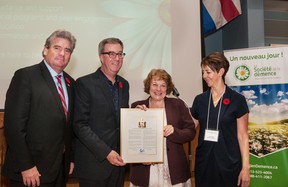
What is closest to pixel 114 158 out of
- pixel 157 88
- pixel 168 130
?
pixel 168 130

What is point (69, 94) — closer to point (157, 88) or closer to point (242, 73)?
point (157, 88)

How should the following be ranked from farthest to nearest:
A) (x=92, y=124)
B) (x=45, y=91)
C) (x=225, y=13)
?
(x=225, y=13) < (x=92, y=124) < (x=45, y=91)

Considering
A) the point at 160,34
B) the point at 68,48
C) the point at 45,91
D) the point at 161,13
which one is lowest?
the point at 45,91

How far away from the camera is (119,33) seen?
405cm

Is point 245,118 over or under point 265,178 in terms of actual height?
over

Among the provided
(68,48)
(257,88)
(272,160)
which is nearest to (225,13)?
(257,88)

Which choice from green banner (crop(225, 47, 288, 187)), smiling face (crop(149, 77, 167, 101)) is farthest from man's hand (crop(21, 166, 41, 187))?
green banner (crop(225, 47, 288, 187))

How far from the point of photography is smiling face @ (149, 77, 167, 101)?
8.33ft

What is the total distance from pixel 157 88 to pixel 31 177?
3.94 ft

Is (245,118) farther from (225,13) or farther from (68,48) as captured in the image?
(225,13)

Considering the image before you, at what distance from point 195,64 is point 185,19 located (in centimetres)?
66

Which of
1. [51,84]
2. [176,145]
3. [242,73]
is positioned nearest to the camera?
[51,84]

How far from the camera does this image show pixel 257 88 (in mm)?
4246

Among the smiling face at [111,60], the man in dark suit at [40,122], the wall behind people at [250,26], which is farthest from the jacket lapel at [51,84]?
the wall behind people at [250,26]
